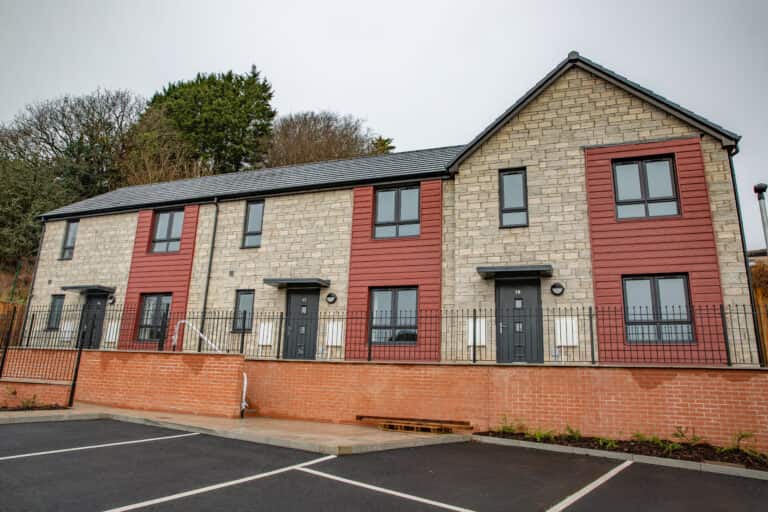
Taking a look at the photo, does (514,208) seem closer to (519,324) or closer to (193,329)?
(519,324)

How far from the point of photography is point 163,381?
1079cm

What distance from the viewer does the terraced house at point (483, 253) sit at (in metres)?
10.6

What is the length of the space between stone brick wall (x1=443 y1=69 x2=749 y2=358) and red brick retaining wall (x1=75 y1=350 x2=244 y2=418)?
18.0 feet

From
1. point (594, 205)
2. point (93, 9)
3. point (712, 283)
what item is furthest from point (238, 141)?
point (712, 283)

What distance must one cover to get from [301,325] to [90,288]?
7.86m

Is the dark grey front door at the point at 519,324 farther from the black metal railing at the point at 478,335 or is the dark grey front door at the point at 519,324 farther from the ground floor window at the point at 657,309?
the ground floor window at the point at 657,309

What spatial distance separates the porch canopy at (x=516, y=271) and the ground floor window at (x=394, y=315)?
212cm

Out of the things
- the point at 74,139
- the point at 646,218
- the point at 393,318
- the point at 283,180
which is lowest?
the point at 393,318

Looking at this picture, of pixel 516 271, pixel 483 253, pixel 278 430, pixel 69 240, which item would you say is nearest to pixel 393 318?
pixel 483 253

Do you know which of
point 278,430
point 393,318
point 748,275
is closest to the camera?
point 278,430

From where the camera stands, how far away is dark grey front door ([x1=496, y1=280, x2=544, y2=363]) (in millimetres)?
11172

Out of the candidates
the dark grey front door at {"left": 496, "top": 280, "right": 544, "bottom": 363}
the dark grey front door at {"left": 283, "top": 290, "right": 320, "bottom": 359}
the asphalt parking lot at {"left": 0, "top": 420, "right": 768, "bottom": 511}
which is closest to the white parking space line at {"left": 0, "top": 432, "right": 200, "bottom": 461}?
the asphalt parking lot at {"left": 0, "top": 420, "right": 768, "bottom": 511}

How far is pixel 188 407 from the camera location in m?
10.4

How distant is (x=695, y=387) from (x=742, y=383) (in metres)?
0.67
